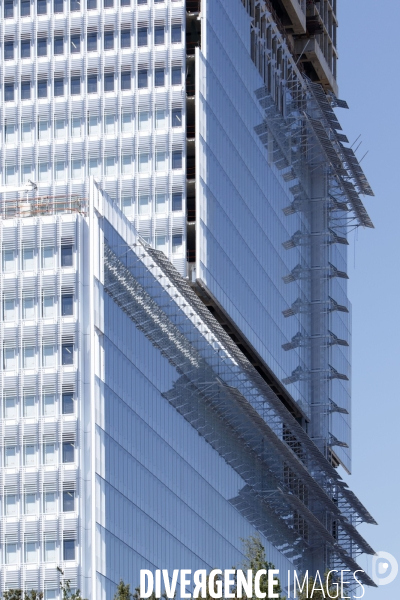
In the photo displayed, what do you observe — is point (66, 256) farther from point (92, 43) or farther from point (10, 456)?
point (92, 43)

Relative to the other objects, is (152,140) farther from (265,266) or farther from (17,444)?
(17,444)

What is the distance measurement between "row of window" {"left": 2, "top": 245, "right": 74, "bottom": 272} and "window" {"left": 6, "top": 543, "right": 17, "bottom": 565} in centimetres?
1627

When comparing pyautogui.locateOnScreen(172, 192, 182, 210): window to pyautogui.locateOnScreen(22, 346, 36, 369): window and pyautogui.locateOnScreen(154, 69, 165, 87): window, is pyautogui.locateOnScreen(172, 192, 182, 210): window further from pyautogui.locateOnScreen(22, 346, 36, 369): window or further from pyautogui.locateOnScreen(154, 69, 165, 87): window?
pyautogui.locateOnScreen(22, 346, 36, 369): window

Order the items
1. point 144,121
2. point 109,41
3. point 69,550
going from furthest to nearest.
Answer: point 109,41 → point 144,121 → point 69,550

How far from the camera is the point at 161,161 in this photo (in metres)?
147

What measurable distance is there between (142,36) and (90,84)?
5611mm

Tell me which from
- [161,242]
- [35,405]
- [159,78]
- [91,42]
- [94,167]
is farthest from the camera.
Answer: [91,42]

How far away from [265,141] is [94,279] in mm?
62627

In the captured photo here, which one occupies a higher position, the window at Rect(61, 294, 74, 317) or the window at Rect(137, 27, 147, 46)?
the window at Rect(137, 27, 147, 46)

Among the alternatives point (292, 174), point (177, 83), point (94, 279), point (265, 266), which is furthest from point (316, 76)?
point (94, 279)

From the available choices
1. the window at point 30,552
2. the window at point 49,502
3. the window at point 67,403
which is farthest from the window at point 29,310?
the window at point 30,552

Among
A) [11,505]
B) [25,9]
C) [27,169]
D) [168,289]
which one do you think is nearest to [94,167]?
[27,169]

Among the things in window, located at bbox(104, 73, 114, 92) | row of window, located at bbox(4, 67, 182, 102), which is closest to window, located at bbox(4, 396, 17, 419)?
row of window, located at bbox(4, 67, 182, 102)

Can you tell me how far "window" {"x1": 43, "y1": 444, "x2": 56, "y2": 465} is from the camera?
4309 inches
